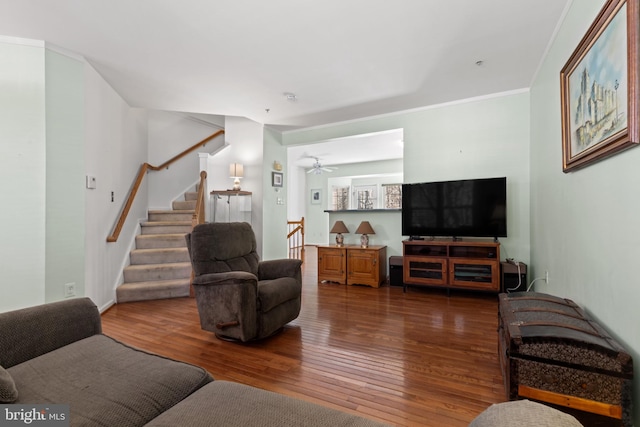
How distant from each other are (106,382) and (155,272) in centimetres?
347

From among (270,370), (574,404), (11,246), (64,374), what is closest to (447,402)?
(574,404)

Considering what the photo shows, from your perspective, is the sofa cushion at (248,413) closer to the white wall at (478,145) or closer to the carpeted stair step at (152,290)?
the carpeted stair step at (152,290)

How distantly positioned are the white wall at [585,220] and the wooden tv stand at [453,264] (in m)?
0.54

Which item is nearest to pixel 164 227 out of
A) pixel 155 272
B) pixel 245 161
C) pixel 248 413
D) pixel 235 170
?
pixel 155 272

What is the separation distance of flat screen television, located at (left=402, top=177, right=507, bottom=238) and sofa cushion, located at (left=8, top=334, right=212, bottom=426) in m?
3.64

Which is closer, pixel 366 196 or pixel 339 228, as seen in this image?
pixel 339 228

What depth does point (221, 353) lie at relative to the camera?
7.95ft

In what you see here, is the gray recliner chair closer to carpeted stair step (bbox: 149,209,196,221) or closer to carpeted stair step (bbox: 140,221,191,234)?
carpeted stair step (bbox: 140,221,191,234)

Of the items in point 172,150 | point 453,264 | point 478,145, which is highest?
point 172,150

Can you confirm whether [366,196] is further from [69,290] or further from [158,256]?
[69,290]

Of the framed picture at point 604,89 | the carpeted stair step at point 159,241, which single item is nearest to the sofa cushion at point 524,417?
the framed picture at point 604,89

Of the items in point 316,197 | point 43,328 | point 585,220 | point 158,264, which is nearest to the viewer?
point 43,328

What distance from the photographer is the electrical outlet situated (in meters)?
2.99

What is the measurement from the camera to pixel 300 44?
2.83m
